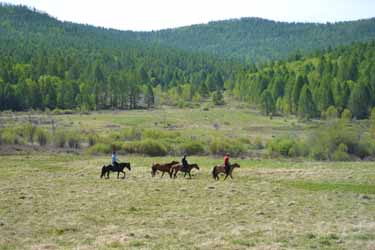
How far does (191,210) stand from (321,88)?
91.5 m

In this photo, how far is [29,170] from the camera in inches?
1527

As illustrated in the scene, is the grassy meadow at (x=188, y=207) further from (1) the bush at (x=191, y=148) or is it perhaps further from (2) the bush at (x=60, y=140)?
(2) the bush at (x=60, y=140)

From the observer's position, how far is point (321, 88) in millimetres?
108625

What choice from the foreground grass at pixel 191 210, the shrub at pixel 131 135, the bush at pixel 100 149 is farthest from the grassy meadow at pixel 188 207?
the shrub at pixel 131 135

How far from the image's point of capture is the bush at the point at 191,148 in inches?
2297

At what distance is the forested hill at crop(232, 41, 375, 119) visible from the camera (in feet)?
353

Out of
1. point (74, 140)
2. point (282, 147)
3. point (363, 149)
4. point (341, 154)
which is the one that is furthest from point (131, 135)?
point (363, 149)

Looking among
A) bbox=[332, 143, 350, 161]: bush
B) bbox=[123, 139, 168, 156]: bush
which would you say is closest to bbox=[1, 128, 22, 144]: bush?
bbox=[123, 139, 168, 156]: bush

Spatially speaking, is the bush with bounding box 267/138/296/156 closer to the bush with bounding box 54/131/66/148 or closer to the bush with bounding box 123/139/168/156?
the bush with bounding box 123/139/168/156

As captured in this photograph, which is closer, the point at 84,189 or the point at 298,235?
the point at 298,235

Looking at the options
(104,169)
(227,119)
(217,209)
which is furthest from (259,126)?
(217,209)

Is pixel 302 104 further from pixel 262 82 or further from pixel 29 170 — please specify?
pixel 29 170

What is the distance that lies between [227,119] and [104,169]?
247 feet

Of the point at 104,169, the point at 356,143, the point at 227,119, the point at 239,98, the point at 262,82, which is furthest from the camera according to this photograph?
the point at 239,98
